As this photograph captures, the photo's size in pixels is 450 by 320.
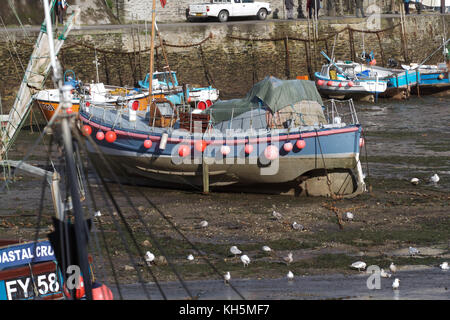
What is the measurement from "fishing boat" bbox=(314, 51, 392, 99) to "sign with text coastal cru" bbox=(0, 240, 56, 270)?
23.0 m

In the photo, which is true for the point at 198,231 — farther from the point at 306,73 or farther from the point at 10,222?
the point at 306,73

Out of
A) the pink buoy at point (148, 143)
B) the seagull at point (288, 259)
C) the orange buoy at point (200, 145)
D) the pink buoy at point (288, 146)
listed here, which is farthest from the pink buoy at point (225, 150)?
the seagull at point (288, 259)

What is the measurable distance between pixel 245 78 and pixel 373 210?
57.0 feet

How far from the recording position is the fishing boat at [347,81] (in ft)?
97.6

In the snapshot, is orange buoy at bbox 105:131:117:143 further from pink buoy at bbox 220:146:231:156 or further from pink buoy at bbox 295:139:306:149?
pink buoy at bbox 295:139:306:149

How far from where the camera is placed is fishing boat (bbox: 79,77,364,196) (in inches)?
603

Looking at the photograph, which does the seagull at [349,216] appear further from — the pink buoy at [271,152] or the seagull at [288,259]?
the seagull at [288,259]

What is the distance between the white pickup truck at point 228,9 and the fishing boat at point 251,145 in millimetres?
17043

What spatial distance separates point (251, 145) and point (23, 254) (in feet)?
25.7

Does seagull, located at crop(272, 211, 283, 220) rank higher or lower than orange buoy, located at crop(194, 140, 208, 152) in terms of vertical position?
lower

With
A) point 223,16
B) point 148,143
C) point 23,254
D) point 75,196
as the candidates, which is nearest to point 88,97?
point 148,143

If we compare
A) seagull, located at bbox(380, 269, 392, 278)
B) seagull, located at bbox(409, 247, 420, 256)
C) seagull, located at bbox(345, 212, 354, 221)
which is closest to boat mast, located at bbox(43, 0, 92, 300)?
seagull, located at bbox(380, 269, 392, 278)

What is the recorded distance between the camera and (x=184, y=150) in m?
15.9
